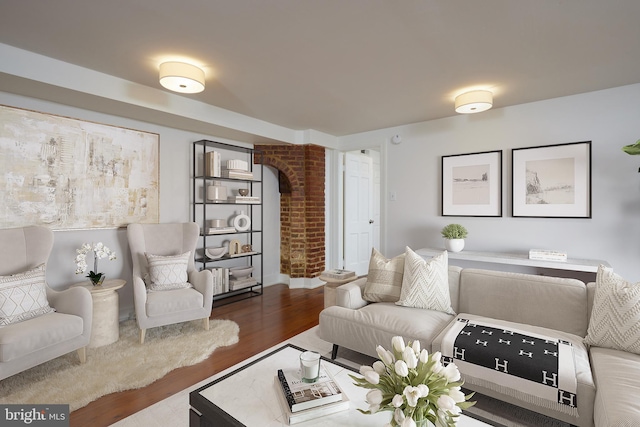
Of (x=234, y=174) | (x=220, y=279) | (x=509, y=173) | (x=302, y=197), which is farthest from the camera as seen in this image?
(x=302, y=197)

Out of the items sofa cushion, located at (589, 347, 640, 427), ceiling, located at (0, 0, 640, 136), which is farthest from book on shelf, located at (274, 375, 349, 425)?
ceiling, located at (0, 0, 640, 136)

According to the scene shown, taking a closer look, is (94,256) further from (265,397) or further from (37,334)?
(265,397)

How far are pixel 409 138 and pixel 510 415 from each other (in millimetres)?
3319

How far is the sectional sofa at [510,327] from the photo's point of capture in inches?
59.5

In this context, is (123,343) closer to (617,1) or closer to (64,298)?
(64,298)

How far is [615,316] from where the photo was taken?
180 cm

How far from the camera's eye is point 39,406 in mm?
1904

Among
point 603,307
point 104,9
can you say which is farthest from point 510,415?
point 104,9

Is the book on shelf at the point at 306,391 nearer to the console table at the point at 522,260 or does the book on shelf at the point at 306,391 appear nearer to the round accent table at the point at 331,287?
the round accent table at the point at 331,287

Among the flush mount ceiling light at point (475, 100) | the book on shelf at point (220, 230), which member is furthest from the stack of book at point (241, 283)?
the flush mount ceiling light at point (475, 100)

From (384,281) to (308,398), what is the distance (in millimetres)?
1562

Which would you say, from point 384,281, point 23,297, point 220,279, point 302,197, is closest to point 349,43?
point 384,281

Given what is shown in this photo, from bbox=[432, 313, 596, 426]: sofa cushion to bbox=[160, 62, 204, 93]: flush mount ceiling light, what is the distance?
8.57 ft

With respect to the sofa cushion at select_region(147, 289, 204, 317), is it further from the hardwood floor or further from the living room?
the living room
